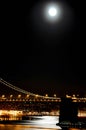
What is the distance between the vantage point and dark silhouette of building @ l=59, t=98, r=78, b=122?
51594mm

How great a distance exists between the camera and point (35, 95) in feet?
238

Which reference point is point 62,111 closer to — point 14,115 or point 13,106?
point 13,106

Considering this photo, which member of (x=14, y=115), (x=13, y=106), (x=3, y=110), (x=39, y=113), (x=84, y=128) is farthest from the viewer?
(x=39, y=113)

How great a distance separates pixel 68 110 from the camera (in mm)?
52000

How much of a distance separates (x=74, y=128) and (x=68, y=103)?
10.2ft

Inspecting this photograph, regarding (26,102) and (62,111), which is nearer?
(62,111)

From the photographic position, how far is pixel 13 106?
70.2 meters

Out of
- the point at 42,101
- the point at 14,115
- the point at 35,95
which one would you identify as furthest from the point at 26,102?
the point at 14,115

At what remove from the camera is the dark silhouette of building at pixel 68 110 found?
5159 cm

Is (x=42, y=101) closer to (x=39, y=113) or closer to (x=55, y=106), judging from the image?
(x=55, y=106)

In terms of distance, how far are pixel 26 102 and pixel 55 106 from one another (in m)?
4.90

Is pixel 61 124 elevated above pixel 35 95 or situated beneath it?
situated beneath

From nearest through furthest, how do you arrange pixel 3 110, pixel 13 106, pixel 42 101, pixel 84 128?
pixel 84 128, pixel 42 101, pixel 13 106, pixel 3 110

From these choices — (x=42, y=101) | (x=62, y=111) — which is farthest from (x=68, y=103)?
(x=42, y=101)
